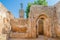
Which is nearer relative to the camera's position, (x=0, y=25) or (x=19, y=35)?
(x=0, y=25)

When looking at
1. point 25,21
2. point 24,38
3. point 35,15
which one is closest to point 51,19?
point 35,15

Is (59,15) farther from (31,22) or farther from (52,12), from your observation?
(31,22)

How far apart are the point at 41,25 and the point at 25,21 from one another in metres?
2.82

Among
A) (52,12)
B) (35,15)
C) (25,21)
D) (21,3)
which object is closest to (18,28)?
(25,21)

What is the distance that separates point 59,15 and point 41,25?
6.97 meters

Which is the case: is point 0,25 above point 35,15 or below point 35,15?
below

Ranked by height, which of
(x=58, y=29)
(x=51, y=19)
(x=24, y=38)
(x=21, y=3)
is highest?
(x=21, y=3)

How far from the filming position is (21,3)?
27.0m

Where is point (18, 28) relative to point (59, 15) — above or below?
below

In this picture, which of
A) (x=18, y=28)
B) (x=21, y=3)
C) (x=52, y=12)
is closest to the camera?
(x=52, y=12)

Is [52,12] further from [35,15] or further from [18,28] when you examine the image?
[18,28]

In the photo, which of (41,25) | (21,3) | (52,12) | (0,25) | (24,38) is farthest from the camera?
(21,3)

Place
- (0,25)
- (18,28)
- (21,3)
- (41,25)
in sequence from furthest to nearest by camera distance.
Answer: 1. (21,3)
2. (41,25)
3. (18,28)
4. (0,25)

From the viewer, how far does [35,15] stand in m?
14.0
